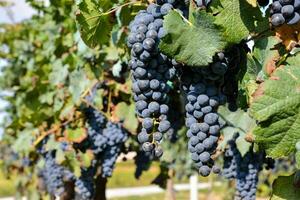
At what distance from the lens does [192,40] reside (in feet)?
5.40

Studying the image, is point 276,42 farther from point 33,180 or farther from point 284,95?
point 33,180

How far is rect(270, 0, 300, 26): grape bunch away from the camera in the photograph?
1510 mm

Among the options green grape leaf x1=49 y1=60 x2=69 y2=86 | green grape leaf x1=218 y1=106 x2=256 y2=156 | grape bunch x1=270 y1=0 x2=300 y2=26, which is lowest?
green grape leaf x1=218 y1=106 x2=256 y2=156

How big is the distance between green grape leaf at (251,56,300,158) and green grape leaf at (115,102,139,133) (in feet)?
6.77

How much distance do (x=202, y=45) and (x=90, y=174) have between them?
8.42ft

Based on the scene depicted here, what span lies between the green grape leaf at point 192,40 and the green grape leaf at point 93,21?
1.78 ft

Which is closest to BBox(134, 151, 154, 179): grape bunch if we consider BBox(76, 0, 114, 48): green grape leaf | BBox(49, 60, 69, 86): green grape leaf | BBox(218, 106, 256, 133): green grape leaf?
BBox(49, 60, 69, 86): green grape leaf

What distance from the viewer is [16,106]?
6559 millimetres

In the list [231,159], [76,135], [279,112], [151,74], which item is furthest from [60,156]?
[279,112]

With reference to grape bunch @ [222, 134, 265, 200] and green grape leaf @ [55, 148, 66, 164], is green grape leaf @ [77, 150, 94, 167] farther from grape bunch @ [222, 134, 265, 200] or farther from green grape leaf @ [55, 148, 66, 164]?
grape bunch @ [222, 134, 265, 200]

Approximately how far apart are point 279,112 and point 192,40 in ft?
1.08

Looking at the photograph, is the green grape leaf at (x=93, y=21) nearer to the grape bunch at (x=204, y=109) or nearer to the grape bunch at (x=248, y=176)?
the grape bunch at (x=204, y=109)

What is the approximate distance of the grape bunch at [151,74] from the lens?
175 centimetres

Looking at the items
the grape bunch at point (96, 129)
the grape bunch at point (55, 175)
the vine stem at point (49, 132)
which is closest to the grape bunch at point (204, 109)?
the grape bunch at point (96, 129)
